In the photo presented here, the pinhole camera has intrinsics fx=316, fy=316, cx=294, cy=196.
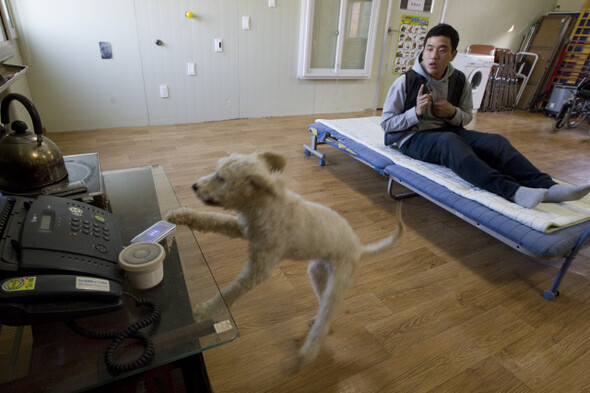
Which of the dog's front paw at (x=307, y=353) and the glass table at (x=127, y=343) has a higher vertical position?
the glass table at (x=127, y=343)

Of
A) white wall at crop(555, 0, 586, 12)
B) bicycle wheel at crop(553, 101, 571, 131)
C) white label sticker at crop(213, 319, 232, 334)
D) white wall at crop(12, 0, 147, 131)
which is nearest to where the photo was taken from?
white label sticker at crop(213, 319, 232, 334)

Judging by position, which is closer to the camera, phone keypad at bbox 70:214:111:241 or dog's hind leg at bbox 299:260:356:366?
phone keypad at bbox 70:214:111:241

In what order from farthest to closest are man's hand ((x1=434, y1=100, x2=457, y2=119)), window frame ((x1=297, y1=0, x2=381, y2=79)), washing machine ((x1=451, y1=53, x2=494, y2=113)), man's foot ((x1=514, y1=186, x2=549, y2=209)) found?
washing machine ((x1=451, y1=53, x2=494, y2=113)), window frame ((x1=297, y1=0, x2=381, y2=79)), man's hand ((x1=434, y1=100, x2=457, y2=119)), man's foot ((x1=514, y1=186, x2=549, y2=209))

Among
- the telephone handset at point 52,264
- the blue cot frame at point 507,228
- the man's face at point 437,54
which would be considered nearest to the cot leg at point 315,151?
the blue cot frame at point 507,228

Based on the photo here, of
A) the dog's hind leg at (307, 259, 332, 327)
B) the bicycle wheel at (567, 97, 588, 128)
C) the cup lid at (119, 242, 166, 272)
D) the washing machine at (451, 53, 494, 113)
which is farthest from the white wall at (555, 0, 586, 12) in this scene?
the cup lid at (119, 242, 166, 272)

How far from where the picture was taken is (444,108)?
83.3 inches

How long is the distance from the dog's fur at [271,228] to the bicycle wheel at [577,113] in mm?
5220

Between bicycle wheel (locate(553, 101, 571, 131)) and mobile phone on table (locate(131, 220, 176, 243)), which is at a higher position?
mobile phone on table (locate(131, 220, 176, 243))

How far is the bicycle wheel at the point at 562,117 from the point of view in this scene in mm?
4426

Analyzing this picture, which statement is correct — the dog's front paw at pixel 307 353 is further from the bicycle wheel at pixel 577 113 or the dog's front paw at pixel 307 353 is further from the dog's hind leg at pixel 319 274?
the bicycle wheel at pixel 577 113

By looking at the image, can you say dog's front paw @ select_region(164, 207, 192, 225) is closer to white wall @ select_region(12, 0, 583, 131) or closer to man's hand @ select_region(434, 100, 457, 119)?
man's hand @ select_region(434, 100, 457, 119)

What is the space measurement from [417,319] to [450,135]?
1.21 m

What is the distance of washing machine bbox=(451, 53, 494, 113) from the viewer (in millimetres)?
4945

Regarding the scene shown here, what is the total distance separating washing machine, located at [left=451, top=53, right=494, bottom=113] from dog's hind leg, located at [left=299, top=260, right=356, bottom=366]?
4878 millimetres
